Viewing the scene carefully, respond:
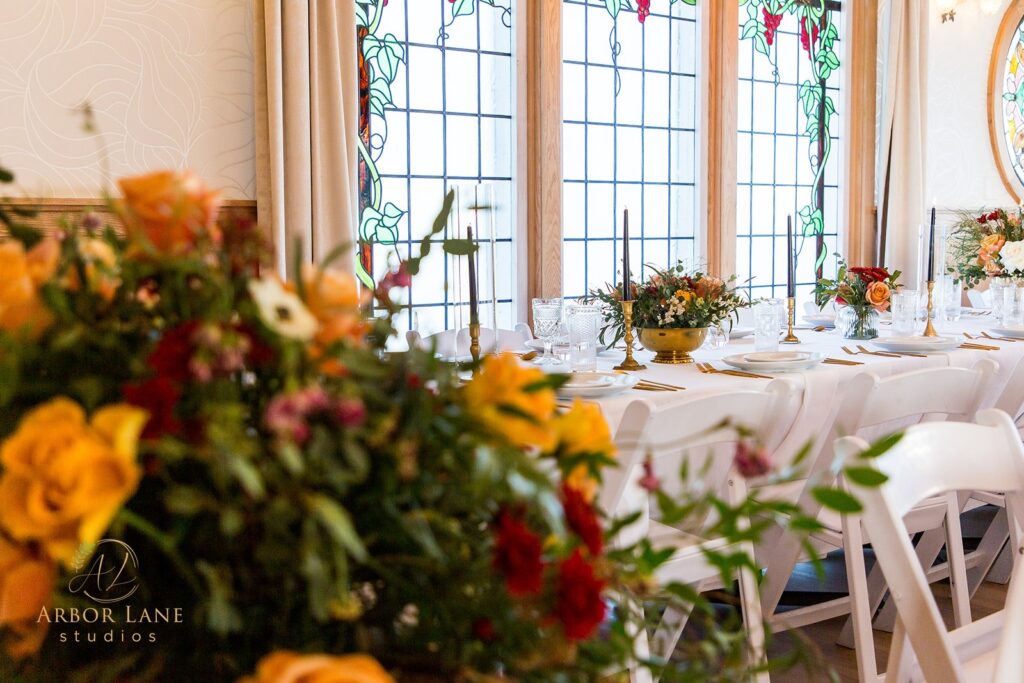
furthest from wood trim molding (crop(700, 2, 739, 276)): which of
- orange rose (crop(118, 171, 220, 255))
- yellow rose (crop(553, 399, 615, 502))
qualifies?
orange rose (crop(118, 171, 220, 255))

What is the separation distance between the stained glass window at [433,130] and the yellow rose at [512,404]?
3656 mm

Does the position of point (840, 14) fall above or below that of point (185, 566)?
above

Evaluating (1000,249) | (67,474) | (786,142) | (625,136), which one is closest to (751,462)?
(67,474)

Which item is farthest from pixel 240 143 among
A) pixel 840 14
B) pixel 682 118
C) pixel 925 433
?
pixel 840 14

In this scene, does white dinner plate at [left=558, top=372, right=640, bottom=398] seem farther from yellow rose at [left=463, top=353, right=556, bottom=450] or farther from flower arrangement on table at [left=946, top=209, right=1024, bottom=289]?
flower arrangement on table at [left=946, top=209, right=1024, bottom=289]

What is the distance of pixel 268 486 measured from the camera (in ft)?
1.41

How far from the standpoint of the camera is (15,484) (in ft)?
1.40

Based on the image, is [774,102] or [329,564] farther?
[774,102]

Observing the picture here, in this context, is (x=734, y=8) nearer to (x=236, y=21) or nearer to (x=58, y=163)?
(x=236, y=21)

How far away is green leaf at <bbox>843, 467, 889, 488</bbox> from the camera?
1.57 ft

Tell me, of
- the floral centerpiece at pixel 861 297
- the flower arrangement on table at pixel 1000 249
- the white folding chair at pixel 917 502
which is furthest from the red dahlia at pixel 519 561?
the flower arrangement on table at pixel 1000 249

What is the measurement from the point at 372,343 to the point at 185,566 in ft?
0.60

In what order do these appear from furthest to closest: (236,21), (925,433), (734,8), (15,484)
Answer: (734,8), (236,21), (925,433), (15,484)

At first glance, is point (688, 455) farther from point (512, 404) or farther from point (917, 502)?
point (512, 404)
